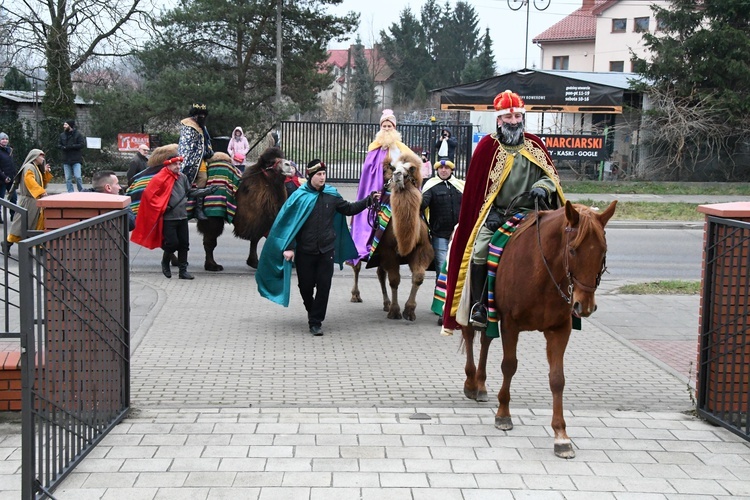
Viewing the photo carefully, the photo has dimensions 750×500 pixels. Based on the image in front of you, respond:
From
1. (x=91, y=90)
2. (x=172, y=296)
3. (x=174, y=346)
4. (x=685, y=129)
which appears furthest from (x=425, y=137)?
(x=174, y=346)

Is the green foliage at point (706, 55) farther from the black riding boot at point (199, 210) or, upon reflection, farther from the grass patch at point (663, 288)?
the black riding boot at point (199, 210)

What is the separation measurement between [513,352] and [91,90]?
26.4 m

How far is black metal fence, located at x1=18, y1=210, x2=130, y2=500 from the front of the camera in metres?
4.76

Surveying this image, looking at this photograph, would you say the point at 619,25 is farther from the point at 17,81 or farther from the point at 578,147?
the point at 17,81

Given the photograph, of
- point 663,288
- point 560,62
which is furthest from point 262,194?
point 560,62

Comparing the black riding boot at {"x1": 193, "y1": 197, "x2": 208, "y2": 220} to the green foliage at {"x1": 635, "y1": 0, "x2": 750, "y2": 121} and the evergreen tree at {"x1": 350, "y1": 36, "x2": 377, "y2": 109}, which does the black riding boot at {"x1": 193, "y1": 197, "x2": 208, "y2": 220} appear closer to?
the green foliage at {"x1": 635, "y1": 0, "x2": 750, "y2": 121}

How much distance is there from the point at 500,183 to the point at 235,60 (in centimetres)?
2567

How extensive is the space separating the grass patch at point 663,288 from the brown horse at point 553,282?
674cm

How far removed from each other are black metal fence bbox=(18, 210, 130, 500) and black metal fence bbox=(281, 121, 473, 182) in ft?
64.9

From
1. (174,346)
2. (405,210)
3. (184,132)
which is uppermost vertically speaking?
(184,132)

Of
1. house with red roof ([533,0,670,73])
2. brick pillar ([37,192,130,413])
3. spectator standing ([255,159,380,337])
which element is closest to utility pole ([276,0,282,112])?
spectator standing ([255,159,380,337])

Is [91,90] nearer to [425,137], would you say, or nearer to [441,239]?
[425,137]

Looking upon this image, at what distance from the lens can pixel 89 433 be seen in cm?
592

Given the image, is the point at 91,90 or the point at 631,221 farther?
the point at 91,90
